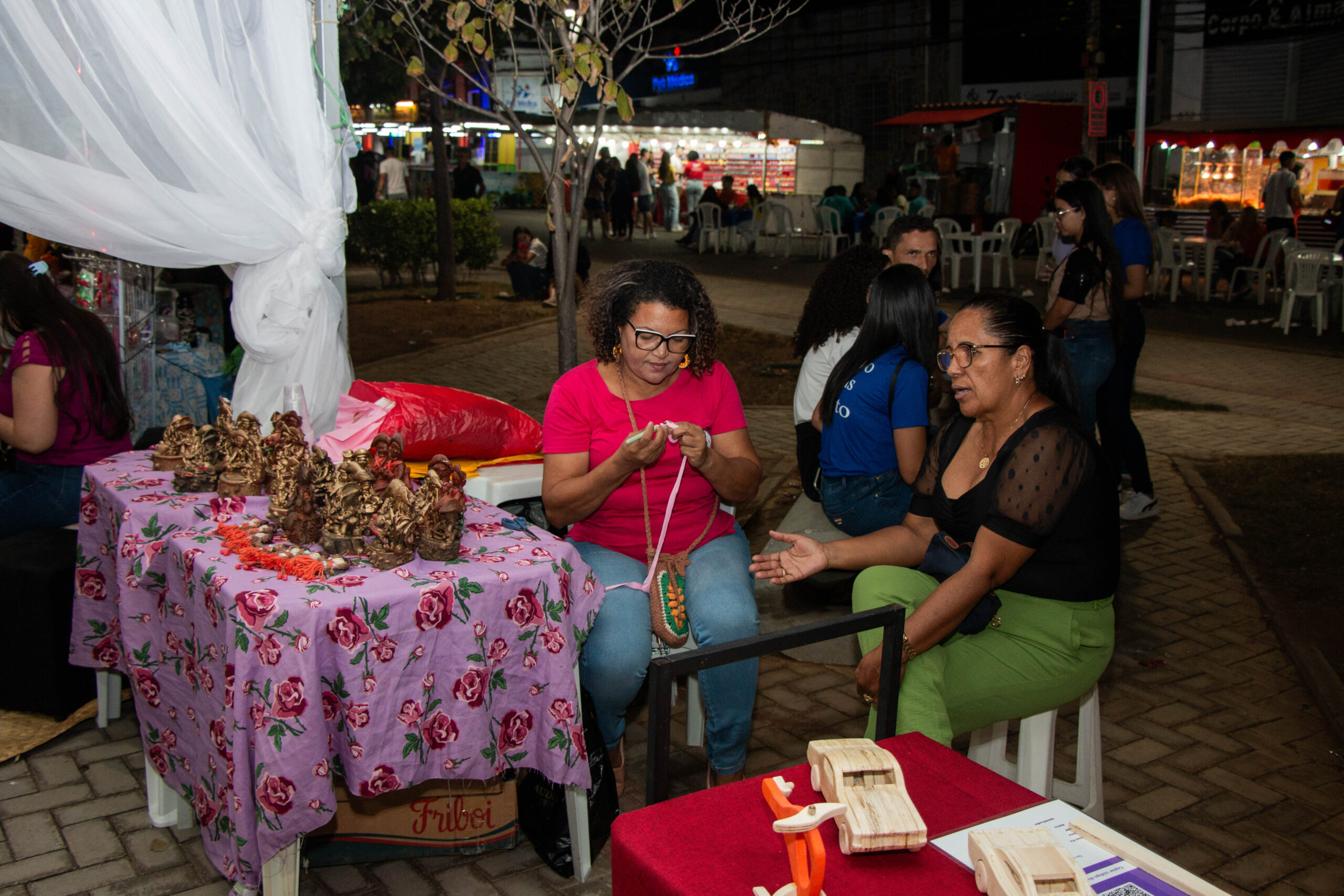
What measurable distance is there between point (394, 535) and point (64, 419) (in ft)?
6.55

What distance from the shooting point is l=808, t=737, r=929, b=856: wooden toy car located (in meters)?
1.58

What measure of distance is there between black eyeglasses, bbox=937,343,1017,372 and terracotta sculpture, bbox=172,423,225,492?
7.01 ft

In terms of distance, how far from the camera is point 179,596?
9.16ft

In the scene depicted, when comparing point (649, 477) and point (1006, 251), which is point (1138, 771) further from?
point (1006, 251)

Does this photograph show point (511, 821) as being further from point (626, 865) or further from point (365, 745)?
point (626, 865)

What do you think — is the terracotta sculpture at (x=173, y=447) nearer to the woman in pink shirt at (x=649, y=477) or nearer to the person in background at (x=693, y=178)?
the woman in pink shirt at (x=649, y=477)

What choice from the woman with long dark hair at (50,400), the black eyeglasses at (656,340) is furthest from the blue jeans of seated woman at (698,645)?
the woman with long dark hair at (50,400)

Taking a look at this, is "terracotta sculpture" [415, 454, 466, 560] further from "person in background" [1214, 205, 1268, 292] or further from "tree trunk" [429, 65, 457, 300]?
"person in background" [1214, 205, 1268, 292]

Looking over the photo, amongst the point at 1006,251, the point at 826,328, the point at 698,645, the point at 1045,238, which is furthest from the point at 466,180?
the point at 698,645

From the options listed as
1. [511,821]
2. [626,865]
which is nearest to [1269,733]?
[511,821]

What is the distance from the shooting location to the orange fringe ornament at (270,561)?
8.42 ft

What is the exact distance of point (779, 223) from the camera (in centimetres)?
1983

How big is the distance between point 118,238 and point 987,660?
3.19 metres

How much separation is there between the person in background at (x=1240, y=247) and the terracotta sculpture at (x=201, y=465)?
15.1m
